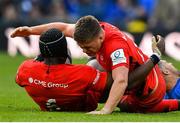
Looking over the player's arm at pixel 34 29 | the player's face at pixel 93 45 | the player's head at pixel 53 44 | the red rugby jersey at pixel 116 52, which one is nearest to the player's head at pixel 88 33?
the player's face at pixel 93 45

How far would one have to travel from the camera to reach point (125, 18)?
25.8 m

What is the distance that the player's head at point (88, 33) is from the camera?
1065 cm

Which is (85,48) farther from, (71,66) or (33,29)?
(33,29)

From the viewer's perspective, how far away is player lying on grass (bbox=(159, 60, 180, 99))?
12.3 meters

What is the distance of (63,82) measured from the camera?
11000 millimetres

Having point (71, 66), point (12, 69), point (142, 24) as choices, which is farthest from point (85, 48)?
point (142, 24)

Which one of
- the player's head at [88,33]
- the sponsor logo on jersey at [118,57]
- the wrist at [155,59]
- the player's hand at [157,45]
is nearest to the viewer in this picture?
the player's head at [88,33]

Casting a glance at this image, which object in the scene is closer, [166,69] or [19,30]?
[19,30]

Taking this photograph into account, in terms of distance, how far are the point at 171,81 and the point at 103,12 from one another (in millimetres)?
13631

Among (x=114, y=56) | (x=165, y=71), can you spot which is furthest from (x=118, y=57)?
(x=165, y=71)

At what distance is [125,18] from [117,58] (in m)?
15.1

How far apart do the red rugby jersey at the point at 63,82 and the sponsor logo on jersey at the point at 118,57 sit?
1.08 feet

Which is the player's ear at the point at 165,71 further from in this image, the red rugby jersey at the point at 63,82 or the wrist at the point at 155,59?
the red rugby jersey at the point at 63,82

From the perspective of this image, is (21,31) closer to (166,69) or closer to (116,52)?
(116,52)
